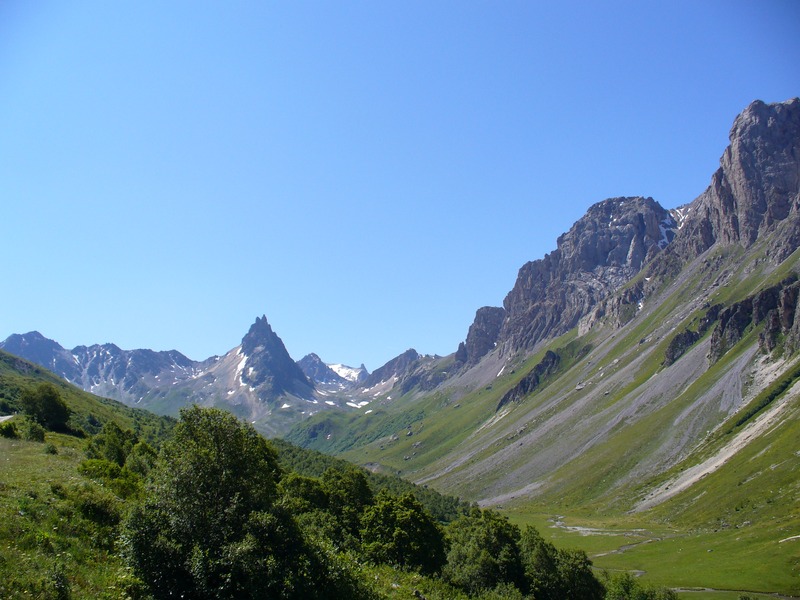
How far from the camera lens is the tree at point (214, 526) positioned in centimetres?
2309

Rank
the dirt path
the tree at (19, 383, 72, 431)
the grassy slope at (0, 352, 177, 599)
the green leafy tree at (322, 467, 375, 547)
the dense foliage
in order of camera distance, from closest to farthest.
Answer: the grassy slope at (0, 352, 177, 599) < the dense foliage < the green leafy tree at (322, 467, 375, 547) < the tree at (19, 383, 72, 431) < the dirt path

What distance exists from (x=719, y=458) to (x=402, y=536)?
503 feet

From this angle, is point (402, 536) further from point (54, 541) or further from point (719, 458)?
point (719, 458)

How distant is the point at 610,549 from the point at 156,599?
13176 centimetres

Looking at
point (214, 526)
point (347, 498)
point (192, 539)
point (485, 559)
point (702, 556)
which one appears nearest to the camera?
point (192, 539)

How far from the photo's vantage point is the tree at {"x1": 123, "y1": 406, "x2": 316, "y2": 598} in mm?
23094

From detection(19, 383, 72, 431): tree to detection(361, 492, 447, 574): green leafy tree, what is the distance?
59.6 m

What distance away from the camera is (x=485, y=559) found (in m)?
61.4

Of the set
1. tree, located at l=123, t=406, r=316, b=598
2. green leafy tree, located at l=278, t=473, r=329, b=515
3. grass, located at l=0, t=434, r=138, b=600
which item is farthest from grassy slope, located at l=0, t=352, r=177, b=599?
green leafy tree, located at l=278, t=473, r=329, b=515

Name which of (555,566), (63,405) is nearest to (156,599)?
(555,566)

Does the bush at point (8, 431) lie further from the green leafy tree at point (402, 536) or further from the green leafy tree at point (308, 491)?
the green leafy tree at point (402, 536)

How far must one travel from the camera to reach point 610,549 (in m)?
128

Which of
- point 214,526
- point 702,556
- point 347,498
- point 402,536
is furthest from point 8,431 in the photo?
point 702,556

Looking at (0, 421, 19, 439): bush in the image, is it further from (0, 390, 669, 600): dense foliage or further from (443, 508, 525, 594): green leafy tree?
(443, 508, 525, 594): green leafy tree
